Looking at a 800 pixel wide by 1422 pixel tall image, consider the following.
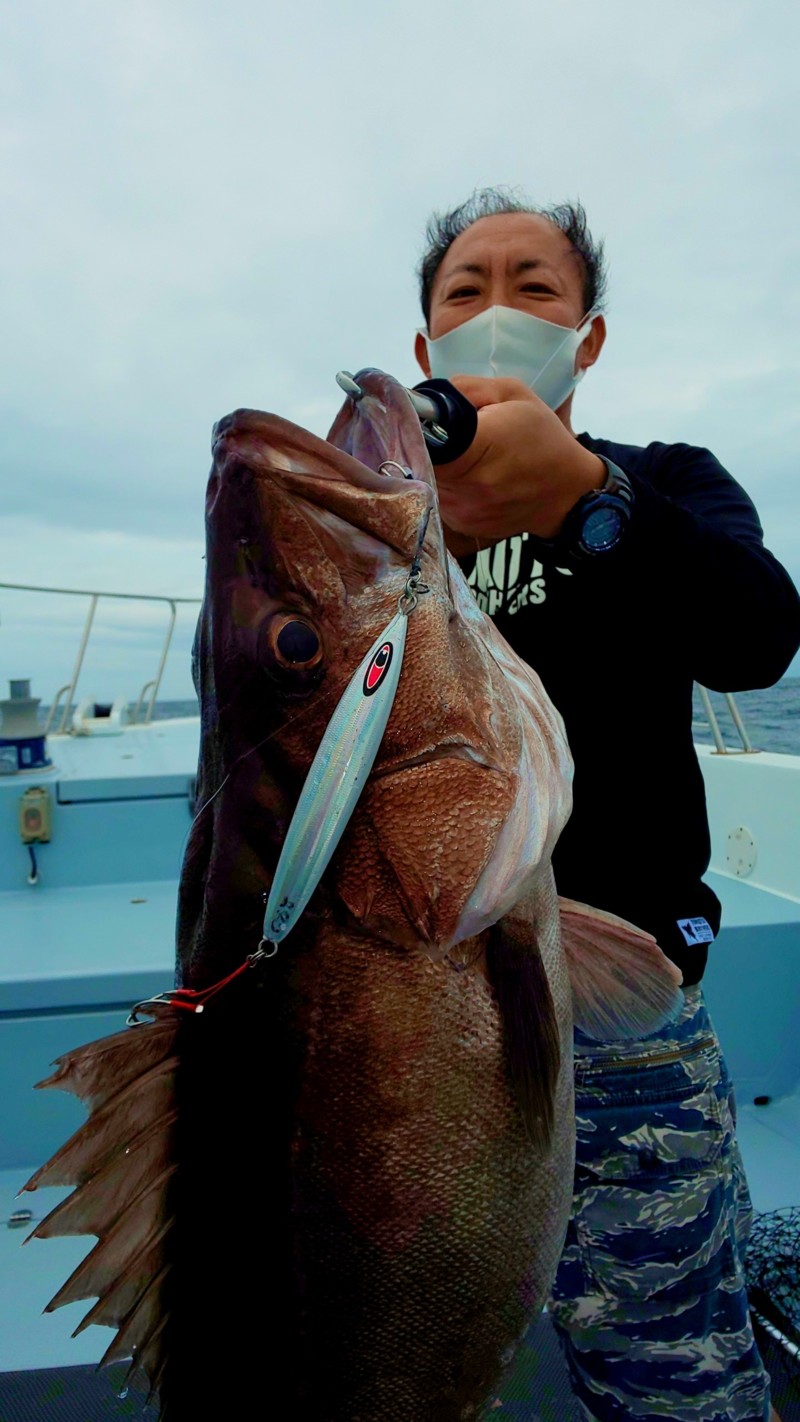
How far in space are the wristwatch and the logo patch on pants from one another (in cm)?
77

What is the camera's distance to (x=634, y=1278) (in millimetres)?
1603

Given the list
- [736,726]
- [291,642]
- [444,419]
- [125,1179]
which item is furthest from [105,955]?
[736,726]

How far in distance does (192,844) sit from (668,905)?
0.97m

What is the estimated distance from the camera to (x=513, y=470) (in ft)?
4.39

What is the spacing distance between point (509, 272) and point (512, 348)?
185 millimetres

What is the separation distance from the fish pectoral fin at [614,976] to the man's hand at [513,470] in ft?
2.13

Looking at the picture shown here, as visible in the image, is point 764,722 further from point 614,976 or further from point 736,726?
point 614,976

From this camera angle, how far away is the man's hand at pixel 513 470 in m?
1.30

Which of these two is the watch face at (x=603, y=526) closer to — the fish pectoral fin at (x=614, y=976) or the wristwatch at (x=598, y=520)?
the wristwatch at (x=598, y=520)

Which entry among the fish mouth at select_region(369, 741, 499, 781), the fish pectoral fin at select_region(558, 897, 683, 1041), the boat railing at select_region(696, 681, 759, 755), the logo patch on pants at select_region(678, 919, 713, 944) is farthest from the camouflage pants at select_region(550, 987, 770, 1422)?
the boat railing at select_region(696, 681, 759, 755)

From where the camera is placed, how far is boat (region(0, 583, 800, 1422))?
289cm

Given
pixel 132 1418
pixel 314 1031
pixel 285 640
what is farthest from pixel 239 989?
pixel 132 1418

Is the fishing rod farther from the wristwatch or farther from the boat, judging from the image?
the boat

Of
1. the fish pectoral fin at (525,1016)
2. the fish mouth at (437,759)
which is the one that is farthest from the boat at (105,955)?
the fish mouth at (437,759)
